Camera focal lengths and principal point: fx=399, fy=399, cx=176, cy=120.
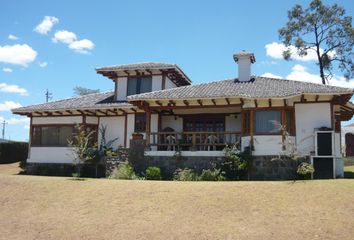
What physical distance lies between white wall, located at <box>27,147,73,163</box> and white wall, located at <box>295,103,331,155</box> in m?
13.7

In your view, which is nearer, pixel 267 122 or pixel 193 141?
pixel 267 122

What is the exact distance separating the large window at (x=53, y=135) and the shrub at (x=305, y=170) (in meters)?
13.3

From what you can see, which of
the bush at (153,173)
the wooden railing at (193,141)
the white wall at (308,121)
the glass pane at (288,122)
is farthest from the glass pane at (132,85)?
the white wall at (308,121)

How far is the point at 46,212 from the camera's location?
13344 mm

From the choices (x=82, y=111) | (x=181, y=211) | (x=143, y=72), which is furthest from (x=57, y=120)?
(x=181, y=211)

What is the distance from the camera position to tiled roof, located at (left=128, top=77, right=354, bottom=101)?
1889 cm

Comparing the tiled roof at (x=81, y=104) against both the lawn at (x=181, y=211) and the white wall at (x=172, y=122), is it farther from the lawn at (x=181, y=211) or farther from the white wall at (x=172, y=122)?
the lawn at (x=181, y=211)

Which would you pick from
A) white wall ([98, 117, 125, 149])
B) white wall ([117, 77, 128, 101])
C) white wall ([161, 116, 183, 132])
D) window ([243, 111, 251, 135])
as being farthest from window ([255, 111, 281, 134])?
white wall ([117, 77, 128, 101])

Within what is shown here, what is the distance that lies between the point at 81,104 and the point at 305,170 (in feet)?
47.9

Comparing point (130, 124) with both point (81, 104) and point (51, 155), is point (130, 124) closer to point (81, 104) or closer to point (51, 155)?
point (81, 104)

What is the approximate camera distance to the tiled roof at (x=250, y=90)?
18.9 meters

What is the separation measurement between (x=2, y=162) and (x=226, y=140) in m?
20.8

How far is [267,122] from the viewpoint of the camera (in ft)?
64.4

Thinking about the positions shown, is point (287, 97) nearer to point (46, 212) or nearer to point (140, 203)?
point (140, 203)
